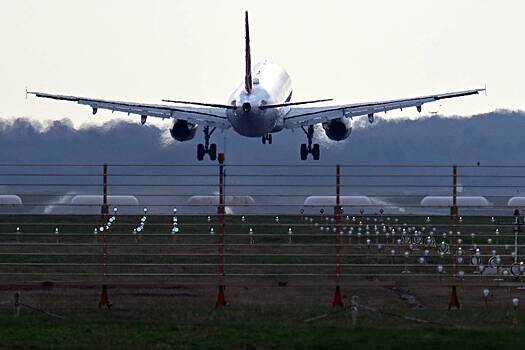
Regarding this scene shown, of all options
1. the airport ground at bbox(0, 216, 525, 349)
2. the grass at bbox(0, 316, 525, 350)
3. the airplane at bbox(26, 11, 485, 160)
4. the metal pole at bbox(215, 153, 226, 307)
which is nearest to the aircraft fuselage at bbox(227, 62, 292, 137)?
the airplane at bbox(26, 11, 485, 160)

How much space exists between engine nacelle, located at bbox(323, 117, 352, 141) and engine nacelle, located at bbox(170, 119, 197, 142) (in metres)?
6.95

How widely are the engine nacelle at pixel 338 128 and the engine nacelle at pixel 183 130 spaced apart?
6953 millimetres

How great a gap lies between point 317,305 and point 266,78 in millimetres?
49455

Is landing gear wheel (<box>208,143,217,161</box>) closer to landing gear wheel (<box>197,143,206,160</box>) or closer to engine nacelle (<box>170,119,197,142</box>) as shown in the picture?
landing gear wheel (<box>197,143,206,160</box>)

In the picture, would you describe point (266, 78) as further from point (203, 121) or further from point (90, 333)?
point (90, 333)

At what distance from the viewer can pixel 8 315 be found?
2020 centimetres

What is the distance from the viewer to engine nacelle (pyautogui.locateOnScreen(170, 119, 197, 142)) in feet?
226

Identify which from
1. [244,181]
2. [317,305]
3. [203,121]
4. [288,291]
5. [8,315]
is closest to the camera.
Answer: [8,315]

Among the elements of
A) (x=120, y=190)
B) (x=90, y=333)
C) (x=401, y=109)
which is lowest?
(x=90, y=333)

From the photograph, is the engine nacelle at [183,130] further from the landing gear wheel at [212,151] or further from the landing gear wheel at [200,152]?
the landing gear wheel at [212,151]

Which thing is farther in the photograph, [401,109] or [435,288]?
[401,109]

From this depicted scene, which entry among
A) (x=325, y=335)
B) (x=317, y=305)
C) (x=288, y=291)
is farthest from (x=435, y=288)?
(x=325, y=335)

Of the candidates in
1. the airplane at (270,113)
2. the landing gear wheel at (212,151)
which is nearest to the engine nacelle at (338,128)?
the airplane at (270,113)

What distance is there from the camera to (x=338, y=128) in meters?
69.8
